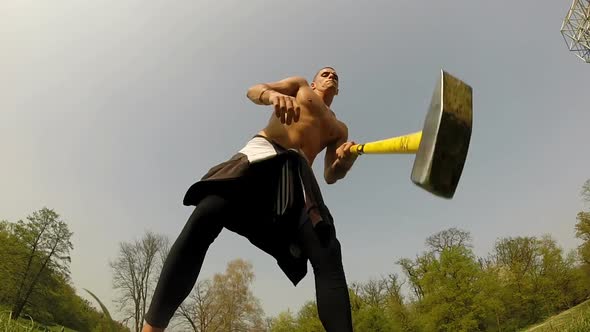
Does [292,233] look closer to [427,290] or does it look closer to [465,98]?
[465,98]

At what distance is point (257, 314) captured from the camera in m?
27.1

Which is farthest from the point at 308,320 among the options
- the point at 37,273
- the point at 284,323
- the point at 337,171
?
the point at 337,171

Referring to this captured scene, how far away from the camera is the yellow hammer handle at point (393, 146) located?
7.02 feet

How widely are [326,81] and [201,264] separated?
5.71 feet

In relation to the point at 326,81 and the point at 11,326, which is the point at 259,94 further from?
the point at 11,326

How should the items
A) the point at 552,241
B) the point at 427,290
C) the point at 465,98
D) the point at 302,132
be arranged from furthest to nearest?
the point at 552,241, the point at 427,290, the point at 302,132, the point at 465,98

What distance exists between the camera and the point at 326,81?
3191mm

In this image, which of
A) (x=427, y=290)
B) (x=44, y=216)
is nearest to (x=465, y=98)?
(x=427, y=290)

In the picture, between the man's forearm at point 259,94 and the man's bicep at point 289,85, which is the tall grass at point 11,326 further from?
the man's bicep at point 289,85

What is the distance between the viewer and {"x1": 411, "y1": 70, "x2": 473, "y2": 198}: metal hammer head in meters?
1.84

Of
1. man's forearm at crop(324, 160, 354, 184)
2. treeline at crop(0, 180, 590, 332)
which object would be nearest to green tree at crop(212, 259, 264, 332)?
treeline at crop(0, 180, 590, 332)

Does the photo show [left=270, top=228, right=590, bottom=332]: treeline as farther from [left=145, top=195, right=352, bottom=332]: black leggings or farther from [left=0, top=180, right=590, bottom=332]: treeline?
[left=145, top=195, right=352, bottom=332]: black leggings

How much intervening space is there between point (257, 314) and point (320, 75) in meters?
26.4

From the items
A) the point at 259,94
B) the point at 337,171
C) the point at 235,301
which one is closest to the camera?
the point at 259,94
